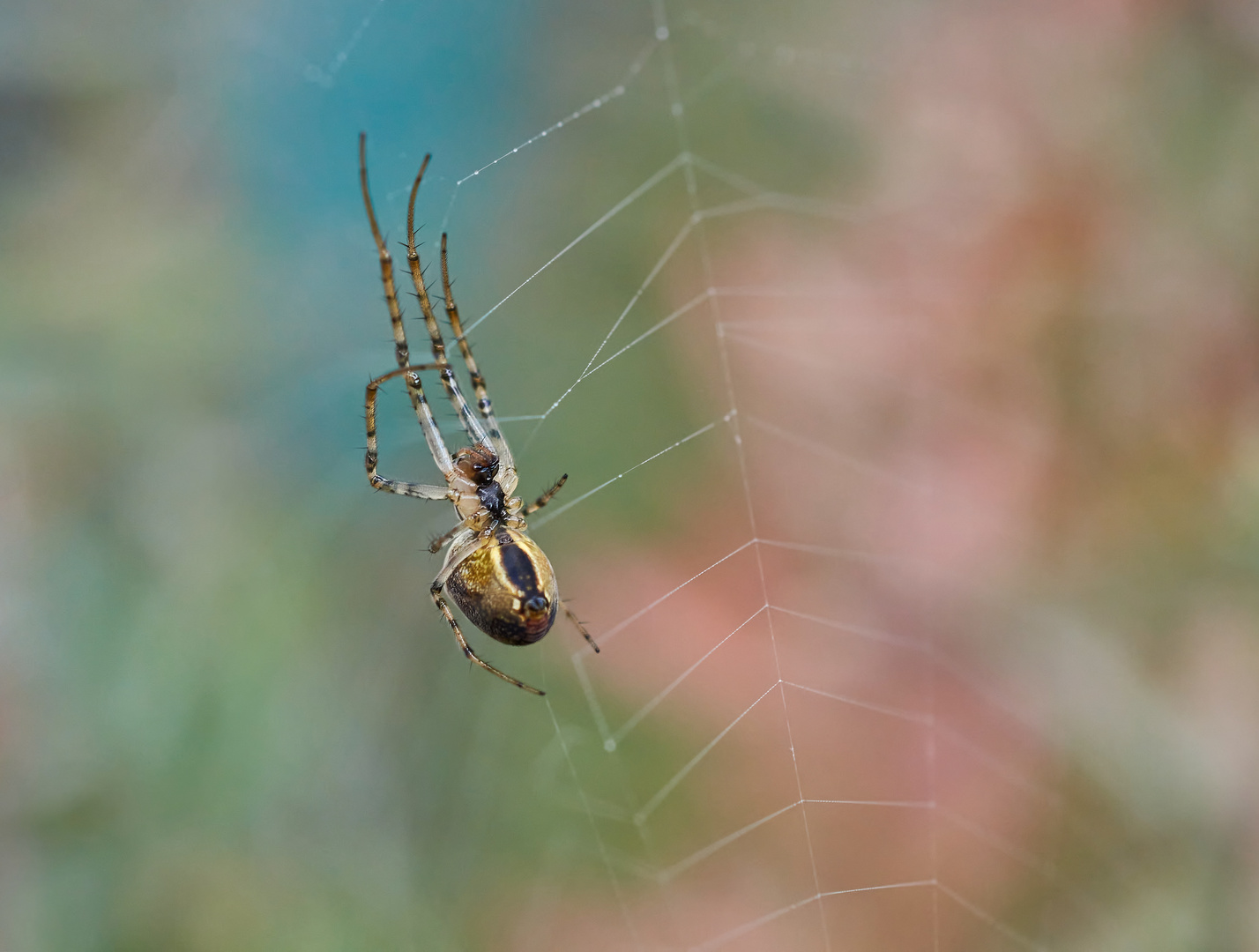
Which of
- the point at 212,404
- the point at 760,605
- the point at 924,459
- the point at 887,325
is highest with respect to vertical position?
the point at 887,325

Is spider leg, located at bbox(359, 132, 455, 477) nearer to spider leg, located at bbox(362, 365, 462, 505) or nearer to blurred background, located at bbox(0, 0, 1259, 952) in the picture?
spider leg, located at bbox(362, 365, 462, 505)

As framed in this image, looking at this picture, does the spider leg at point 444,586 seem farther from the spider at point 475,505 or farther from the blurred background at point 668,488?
the blurred background at point 668,488

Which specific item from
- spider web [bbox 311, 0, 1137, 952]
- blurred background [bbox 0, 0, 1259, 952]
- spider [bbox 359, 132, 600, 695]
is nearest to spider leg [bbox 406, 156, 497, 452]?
spider [bbox 359, 132, 600, 695]

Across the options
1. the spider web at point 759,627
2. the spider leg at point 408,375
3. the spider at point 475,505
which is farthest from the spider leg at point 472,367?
the spider web at point 759,627

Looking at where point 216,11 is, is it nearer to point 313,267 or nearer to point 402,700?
point 313,267

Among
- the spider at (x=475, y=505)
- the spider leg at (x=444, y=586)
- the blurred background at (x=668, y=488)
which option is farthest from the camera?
the blurred background at (x=668, y=488)

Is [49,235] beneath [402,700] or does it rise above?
above

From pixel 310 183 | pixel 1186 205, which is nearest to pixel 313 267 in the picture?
pixel 310 183
